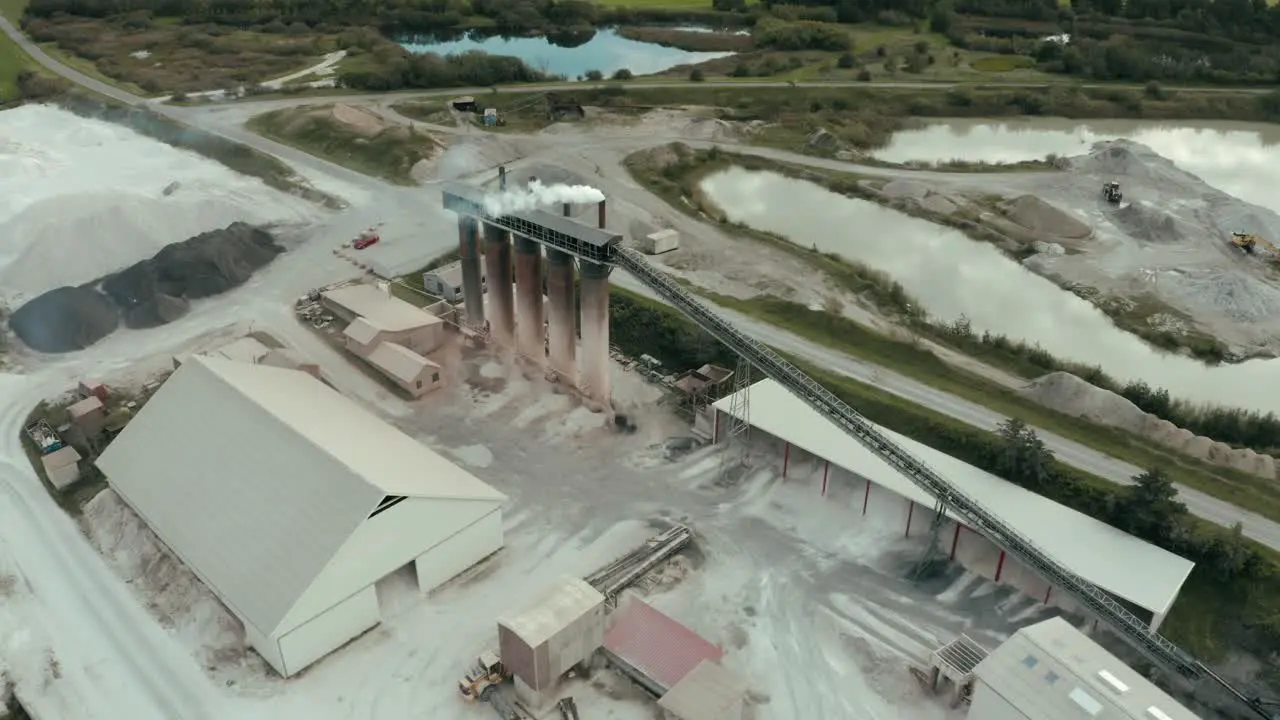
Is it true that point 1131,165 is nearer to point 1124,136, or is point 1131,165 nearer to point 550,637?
point 1124,136

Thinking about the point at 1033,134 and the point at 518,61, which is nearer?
the point at 1033,134

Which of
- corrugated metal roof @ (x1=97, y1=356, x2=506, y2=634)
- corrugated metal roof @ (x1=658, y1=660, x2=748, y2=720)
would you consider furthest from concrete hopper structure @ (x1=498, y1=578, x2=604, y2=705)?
corrugated metal roof @ (x1=97, y1=356, x2=506, y2=634)

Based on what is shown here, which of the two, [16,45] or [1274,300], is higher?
[16,45]

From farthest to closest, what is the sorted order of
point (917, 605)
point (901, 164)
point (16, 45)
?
point (16, 45) < point (901, 164) < point (917, 605)

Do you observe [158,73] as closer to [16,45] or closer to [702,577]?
[16,45]

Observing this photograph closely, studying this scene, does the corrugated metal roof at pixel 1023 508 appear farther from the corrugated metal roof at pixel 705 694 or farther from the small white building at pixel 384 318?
the small white building at pixel 384 318

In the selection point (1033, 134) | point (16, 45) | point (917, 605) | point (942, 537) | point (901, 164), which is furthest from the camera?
point (16, 45)

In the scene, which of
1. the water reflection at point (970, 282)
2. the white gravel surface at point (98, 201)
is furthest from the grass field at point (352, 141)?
the water reflection at point (970, 282)

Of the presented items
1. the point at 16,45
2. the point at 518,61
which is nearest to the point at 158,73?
the point at 16,45
